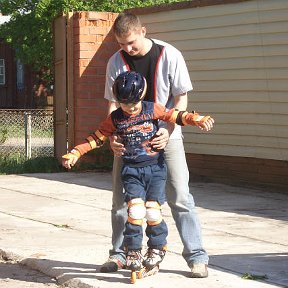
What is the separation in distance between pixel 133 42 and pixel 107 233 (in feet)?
10.2

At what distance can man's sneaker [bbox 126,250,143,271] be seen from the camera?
22.1ft

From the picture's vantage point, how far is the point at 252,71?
515 inches

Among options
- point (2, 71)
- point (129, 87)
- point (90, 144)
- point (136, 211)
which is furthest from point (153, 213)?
point (2, 71)

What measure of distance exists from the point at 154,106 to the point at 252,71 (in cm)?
657

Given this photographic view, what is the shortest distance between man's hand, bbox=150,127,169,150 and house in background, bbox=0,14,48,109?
119ft

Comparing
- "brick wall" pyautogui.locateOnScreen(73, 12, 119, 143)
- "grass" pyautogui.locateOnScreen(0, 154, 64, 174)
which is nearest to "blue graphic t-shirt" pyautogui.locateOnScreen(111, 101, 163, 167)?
"brick wall" pyautogui.locateOnScreen(73, 12, 119, 143)

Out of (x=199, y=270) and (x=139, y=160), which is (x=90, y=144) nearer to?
(x=139, y=160)

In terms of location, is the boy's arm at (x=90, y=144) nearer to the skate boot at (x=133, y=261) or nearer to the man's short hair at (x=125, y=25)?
the man's short hair at (x=125, y=25)

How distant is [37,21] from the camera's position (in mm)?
35031

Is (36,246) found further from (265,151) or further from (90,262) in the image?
(265,151)

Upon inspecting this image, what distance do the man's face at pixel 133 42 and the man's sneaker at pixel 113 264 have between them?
1.63 m

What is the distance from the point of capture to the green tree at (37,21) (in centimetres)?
3244

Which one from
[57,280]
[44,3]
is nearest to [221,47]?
[57,280]

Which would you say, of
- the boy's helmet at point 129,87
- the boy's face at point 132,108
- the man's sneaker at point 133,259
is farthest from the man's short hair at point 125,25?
the man's sneaker at point 133,259
